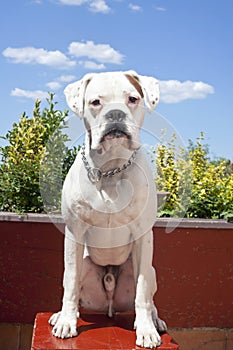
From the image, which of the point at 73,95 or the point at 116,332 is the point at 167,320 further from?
the point at 73,95

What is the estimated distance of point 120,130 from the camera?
1802 mm

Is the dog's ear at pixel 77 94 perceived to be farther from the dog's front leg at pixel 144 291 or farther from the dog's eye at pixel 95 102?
the dog's front leg at pixel 144 291

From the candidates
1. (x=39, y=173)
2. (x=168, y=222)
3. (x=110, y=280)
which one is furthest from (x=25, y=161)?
(x=110, y=280)

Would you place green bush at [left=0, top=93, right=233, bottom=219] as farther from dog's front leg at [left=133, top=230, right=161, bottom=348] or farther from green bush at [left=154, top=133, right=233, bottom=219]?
dog's front leg at [left=133, top=230, right=161, bottom=348]

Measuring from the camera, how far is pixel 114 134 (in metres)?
1.80

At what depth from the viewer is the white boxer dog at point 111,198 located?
1.83 meters

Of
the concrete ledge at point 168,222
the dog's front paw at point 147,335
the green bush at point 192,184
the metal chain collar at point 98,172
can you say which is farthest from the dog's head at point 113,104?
the concrete ledge at point 168,222

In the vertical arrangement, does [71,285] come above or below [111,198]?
below

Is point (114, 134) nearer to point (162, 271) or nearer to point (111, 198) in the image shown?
point (111, 198)

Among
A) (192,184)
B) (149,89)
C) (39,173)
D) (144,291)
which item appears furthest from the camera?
(192,184)

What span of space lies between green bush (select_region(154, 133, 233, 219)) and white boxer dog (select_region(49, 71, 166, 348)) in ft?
1.13

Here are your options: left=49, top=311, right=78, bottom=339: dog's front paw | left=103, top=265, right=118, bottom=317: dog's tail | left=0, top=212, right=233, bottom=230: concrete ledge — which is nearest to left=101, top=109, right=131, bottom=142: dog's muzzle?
left=103, top=265, right=118, bottom=317: dog's tail

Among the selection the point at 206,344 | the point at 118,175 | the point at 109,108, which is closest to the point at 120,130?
A: the point at 109,108

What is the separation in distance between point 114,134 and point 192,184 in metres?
1.73
